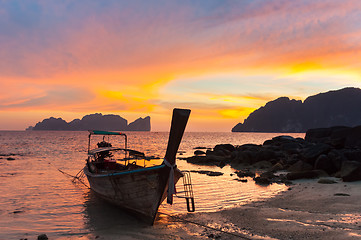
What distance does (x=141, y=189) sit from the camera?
35.4 ft

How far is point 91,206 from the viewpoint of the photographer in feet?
46.8

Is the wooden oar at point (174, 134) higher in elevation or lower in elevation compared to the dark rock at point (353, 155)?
higher

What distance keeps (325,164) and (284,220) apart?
47.7 feet

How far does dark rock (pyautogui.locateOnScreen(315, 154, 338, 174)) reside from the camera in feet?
70.2

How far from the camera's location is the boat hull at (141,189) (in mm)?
10383

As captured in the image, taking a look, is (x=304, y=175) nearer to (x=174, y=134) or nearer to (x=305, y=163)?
(x=305, y=163)

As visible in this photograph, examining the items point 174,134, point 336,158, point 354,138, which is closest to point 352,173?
point 336,158

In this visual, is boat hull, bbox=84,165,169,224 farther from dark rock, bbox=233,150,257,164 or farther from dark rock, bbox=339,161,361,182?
dark rock, bbox=233,150,257,164

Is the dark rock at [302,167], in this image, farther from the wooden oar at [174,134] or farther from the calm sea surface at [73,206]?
the wooden oar at [174,134]

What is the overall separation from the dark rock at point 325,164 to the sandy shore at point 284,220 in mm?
7462

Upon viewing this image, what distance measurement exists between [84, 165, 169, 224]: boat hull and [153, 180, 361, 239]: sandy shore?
3.20 ft

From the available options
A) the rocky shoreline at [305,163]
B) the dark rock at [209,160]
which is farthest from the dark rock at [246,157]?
the dark rock at [209,160]

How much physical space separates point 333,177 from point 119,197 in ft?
57.9

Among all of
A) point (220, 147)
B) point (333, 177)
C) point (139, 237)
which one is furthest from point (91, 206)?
point (220, 147)
